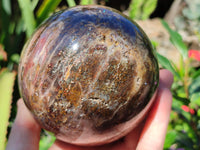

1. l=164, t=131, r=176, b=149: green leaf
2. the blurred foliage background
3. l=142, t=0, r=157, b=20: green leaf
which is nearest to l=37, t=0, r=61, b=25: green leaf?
the blurred foliage background

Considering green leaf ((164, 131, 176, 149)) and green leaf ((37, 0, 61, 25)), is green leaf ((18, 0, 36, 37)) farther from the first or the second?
green leaf ((164, 131, 176, 149))

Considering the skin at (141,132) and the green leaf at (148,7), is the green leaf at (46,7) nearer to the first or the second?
the skin at (141,132)

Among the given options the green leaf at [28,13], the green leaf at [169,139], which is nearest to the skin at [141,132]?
the green leaf at [169,139]

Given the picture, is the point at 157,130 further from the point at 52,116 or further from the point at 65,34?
the point at 65,34

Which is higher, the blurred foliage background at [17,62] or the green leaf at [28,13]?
the green leaf at [28,13]

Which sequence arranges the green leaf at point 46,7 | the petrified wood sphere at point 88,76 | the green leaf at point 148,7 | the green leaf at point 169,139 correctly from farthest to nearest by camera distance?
the green leaf at point 148,7
the green leaf at point 46,7
the green leaf at point 169,139
the petrified wood sphere at point 88,76

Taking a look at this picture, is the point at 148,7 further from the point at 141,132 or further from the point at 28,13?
the point at 141,132

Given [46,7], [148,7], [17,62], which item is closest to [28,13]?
[46,7]
